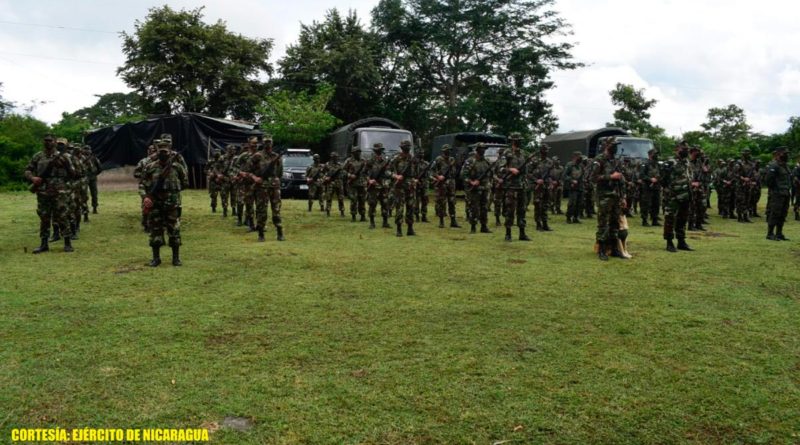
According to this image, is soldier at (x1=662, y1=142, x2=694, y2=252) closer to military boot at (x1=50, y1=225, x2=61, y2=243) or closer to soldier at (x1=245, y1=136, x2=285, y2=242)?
soldier at (x1=245, y1=136, x2=285, y2=242)

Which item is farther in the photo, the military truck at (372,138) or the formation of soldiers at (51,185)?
the military truck at (372,138)

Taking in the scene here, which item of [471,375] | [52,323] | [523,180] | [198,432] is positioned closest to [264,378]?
[198,432]

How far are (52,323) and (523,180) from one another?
8.53 meters

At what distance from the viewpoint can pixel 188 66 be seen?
111 ft

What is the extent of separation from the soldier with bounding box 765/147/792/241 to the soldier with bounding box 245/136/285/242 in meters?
9.91

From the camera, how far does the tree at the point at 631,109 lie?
128 feet

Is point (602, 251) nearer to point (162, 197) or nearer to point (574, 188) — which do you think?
point (574, 188)

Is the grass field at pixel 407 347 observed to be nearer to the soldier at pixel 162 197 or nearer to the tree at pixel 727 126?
the soldier at pixel 162 197

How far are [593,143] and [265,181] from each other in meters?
15.3

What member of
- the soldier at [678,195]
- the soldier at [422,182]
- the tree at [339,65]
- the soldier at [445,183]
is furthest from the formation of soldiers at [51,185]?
the tree at [339,65]

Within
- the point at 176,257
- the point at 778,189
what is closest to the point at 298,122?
the point at 176,257

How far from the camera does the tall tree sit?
1280 inches

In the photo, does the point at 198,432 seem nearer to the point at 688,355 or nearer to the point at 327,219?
the point at 688,355

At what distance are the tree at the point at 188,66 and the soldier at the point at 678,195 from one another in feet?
93.1
